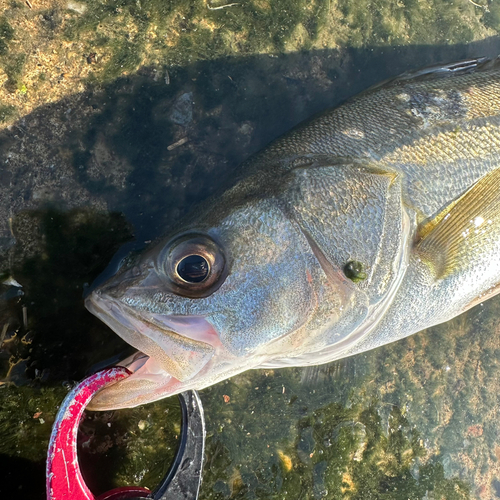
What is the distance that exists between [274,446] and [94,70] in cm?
294

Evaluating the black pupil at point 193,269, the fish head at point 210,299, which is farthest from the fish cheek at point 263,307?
the black pupil at point 193,269

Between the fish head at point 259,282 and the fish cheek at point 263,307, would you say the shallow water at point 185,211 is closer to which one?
the fish head at point 259,282

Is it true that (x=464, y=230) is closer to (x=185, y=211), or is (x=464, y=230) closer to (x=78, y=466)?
(x=185, y=211)

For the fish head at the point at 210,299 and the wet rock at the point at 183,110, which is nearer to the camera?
the fish head at the point at 210,299

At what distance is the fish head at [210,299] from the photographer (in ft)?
5.99

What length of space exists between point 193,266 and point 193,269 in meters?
Answer: 0.01

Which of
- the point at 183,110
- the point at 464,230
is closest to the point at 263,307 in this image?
the point at 464,230

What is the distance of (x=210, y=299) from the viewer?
1.84 meters

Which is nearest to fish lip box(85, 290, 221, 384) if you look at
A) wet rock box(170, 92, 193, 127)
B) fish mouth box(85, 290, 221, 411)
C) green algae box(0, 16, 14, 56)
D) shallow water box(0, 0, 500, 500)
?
fish mouth box(85, 290, 221, 411)

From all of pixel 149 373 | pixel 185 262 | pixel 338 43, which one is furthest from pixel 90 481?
pixel 338 43

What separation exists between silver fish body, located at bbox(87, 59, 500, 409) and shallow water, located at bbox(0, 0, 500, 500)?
0.72 m

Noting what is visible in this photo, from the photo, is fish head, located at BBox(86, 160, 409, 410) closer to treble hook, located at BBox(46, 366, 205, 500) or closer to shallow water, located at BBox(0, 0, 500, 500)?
treble hook, located at BBox(46, 366, 205, 500)

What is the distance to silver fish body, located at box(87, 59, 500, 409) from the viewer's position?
6.12ft

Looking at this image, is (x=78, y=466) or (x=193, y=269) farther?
(x=78, y=466)
